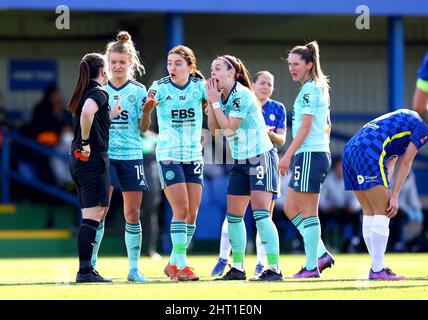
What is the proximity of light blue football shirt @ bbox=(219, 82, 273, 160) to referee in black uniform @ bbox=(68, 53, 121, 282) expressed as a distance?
1097 mm

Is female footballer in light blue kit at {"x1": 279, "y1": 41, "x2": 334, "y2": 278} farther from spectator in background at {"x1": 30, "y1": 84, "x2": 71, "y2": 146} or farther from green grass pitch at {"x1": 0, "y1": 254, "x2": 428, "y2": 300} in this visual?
spectator in background at {"x1": 30, "y1": 84, "x2": 71, "y2": 146}

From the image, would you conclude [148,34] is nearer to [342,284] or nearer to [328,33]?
[328,33]

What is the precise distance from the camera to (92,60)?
9.46 meters

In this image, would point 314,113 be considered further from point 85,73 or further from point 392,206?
point 85,73

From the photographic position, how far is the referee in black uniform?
934 cm

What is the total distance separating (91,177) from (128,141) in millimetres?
→ 690

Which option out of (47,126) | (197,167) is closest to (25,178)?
(47,126)

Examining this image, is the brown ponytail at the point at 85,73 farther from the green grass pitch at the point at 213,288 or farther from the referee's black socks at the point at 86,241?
the green grass pitch at the point at 213,288

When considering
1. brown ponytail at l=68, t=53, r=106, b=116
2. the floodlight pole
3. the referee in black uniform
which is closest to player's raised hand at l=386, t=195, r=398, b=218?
the referee in black uniform

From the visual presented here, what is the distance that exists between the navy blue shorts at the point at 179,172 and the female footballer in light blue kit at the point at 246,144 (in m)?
0.30

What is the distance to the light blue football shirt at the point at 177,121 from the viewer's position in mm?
9766

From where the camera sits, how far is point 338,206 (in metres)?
18.5
